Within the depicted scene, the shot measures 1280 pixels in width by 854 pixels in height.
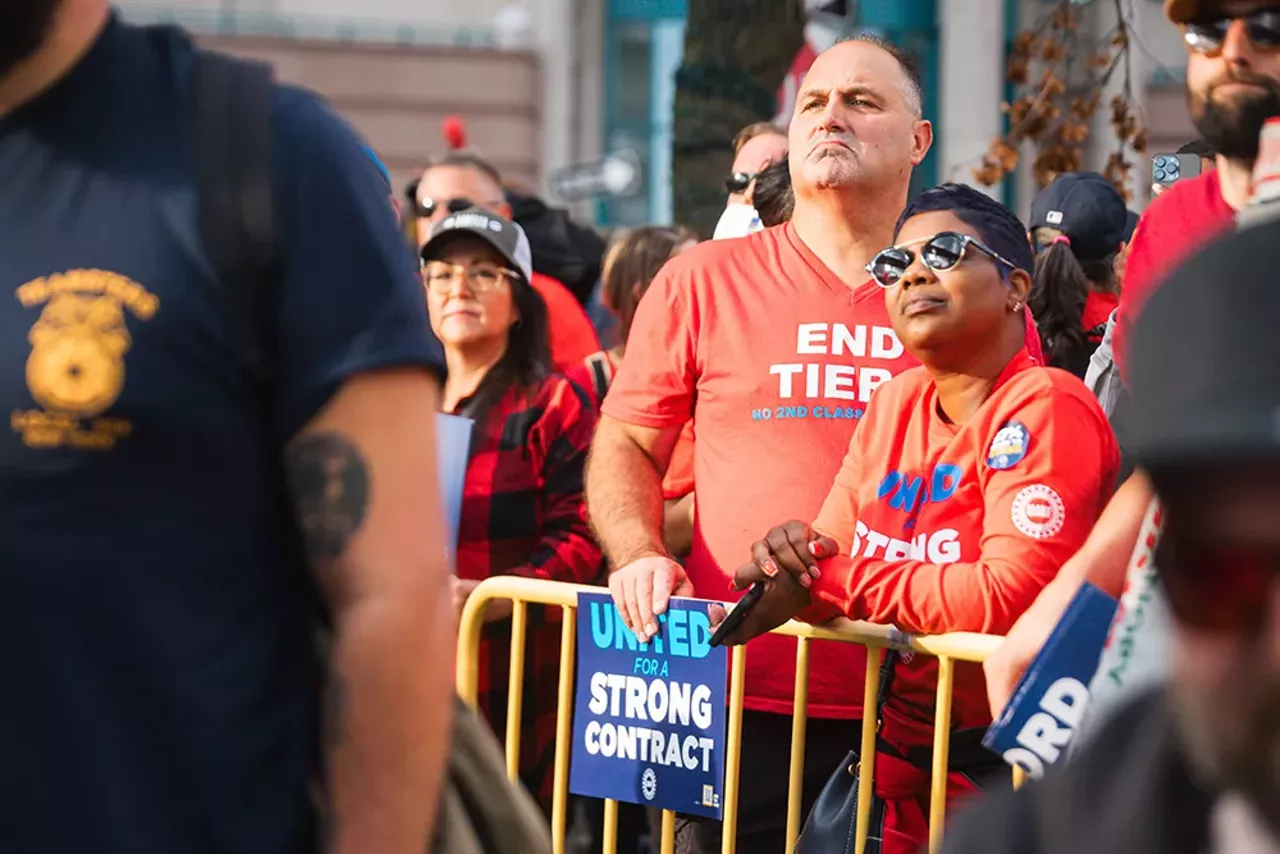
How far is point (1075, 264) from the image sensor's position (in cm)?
602

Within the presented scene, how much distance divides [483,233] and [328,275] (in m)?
3.62

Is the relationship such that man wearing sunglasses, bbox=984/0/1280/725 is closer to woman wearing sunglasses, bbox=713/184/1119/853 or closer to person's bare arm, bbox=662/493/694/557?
woman wearing sunglasses, bbox=713/184/1119/853

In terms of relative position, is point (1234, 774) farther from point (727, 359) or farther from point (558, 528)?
point (558, 528)

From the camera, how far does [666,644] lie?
4.09m

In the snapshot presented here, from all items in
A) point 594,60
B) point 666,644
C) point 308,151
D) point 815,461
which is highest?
point 594,60

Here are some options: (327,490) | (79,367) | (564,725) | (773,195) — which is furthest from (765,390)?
(79,367)

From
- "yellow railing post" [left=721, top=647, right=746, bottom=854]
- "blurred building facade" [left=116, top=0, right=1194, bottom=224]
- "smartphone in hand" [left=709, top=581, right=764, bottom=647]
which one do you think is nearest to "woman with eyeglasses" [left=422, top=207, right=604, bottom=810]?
"yellow railing post" [left=721, top=647, right=746, bottom=854]

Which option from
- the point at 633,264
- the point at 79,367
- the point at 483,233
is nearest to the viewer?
the point at 79,367

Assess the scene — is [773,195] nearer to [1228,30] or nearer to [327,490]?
[1228,30]

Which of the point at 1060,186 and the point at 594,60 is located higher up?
the point at 594,60

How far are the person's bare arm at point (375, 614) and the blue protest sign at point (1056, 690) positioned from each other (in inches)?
37.2

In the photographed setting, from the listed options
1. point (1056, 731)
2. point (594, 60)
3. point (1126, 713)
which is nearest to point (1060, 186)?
point (1056, 731)

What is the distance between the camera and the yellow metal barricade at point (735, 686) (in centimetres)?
362

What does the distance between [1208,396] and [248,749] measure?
1149mm
